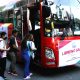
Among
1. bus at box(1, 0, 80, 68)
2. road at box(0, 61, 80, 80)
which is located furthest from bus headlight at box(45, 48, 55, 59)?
road at box(0, 61, 80, 80)

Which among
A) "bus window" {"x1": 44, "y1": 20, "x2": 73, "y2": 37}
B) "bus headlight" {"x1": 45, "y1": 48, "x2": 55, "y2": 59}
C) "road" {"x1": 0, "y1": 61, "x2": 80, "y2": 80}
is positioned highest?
"bus window" {"x1": 44, "y1": 20, "x2": 73, "y2": 37}

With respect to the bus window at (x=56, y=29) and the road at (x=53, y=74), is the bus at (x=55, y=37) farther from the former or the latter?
the road at (x=53, y=74)

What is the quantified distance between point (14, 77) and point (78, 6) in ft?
11.3

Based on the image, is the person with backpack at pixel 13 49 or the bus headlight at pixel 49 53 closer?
the bus headlight at pixel 49 53

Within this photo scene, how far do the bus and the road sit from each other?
0.47 meters

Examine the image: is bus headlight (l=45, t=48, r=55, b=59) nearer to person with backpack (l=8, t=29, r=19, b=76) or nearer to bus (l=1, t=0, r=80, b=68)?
bus (l=1, t=0, r=80, b=68)

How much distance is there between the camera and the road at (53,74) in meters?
10.2

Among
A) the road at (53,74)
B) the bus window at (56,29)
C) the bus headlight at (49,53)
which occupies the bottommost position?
the road at (53,74)

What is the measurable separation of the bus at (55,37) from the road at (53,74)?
467mm

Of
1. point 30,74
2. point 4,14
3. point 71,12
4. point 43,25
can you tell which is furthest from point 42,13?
point 4,14

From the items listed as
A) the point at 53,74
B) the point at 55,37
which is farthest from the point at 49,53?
the point at 53,74

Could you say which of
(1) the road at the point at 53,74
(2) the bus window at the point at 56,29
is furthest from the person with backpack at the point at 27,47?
(1) the road at the point at 53,74

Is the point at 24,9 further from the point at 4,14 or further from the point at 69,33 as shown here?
the point at 4,14

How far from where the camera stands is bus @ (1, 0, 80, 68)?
32.7 ft
